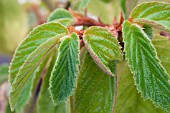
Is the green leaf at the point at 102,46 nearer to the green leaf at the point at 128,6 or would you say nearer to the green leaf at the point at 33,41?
the green leaf at the point at 33,41

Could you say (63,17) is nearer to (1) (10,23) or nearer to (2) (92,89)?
(2) (92,89)

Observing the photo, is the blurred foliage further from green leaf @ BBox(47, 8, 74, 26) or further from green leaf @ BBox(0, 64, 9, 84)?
green leaf @ BBox(47, 8, 74, 26)

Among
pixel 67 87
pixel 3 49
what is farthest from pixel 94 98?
pixel 3 49

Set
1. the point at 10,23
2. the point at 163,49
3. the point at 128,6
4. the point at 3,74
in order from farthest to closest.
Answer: the point at 10,23 < the point at 3,74 < the point at 128,6 < the point at 163,49

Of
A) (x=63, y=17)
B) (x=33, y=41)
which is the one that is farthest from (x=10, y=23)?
(x=33, y=41)

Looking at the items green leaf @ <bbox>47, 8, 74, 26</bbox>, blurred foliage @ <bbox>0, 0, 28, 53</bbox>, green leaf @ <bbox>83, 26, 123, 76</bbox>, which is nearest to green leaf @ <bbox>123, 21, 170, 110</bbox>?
green leaf @ <bbox>83, 26, 123, 76</bbox>

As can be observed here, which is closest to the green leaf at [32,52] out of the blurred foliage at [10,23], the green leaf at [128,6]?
the green leaf at [128,6]
